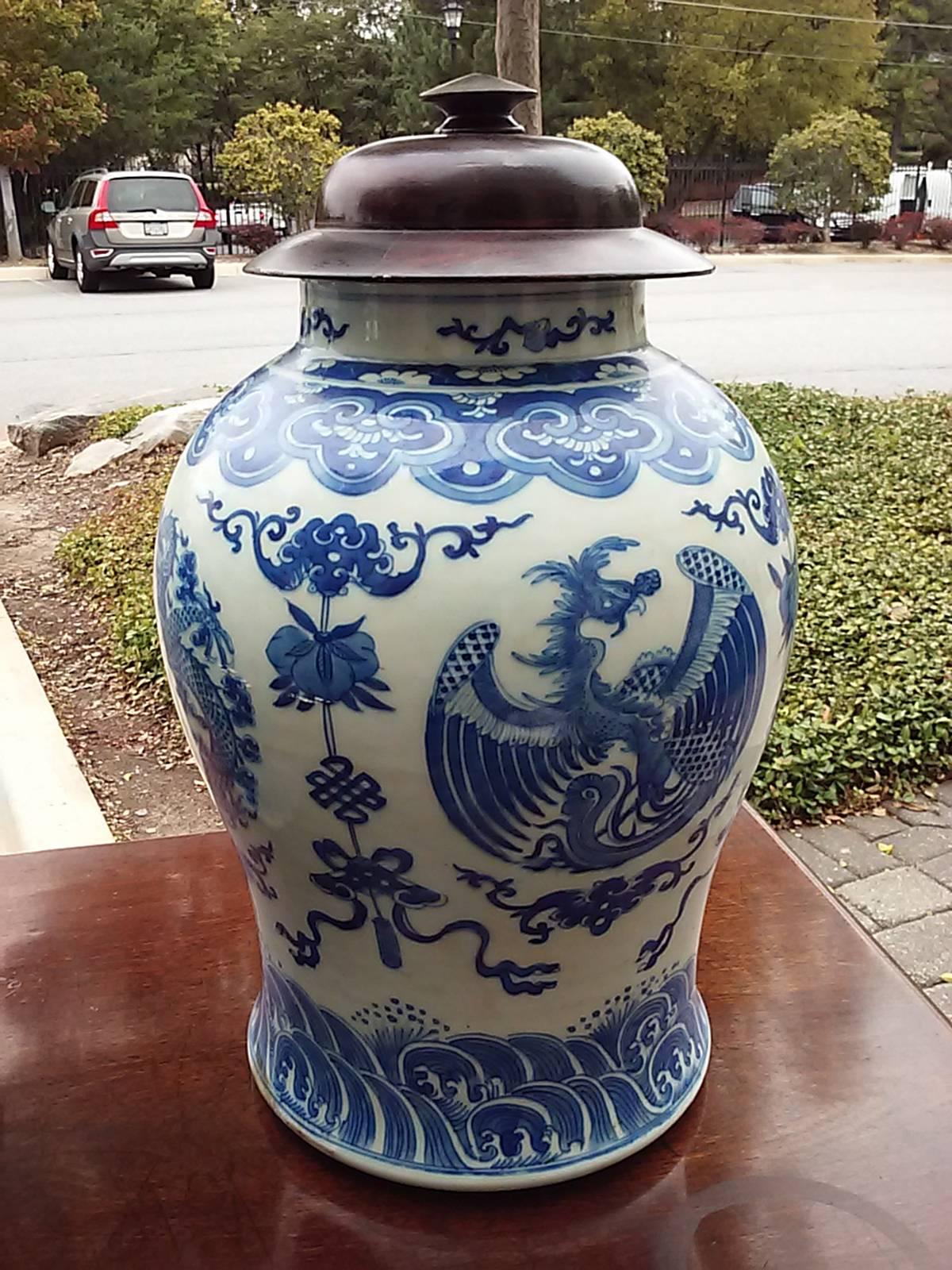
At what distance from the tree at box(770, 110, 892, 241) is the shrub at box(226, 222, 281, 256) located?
5701 millimetres

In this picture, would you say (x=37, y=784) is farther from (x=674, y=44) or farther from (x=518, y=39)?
(x=674, y=44)

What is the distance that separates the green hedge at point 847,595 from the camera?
7.41 feet

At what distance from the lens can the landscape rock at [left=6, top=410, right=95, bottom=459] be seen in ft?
14.9

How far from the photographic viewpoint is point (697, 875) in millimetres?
902

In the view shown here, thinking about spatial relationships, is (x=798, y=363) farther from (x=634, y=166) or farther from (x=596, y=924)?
(x=634, y=166)

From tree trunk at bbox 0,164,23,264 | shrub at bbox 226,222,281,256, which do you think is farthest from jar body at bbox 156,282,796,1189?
tree trunk at bbox 0,164,23,264

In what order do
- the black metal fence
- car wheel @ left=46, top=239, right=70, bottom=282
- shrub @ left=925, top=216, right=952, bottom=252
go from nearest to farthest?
car wheel @ left=46, top=239, right=70, bottom=282
shrub @ left=925, top=216, right=952, bottom=252
the black metal fence

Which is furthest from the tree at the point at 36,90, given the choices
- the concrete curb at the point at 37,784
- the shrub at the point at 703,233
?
the concrete curb at the point at 37,784

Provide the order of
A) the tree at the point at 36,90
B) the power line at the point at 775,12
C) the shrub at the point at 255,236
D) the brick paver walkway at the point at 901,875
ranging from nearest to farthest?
the brick paver walkway at the point at 901,875, the tree at the point at 36,90, the shrub at the point at 255,236, the power line at the point at 775,12

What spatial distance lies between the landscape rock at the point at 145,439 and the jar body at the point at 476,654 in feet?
11.0

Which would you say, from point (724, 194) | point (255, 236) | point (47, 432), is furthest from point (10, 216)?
point (47, 432)

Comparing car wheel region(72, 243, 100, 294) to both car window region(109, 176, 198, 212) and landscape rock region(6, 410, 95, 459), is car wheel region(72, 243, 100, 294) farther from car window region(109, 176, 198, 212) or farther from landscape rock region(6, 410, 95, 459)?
landscape rock region(6, 410, 95, 459)

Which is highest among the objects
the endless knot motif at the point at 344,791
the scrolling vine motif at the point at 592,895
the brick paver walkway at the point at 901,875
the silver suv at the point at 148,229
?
the endless knot motif at the point at 344,791

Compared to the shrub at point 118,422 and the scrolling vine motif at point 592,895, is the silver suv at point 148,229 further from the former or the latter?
the scrolling vine motif at point 592,895
